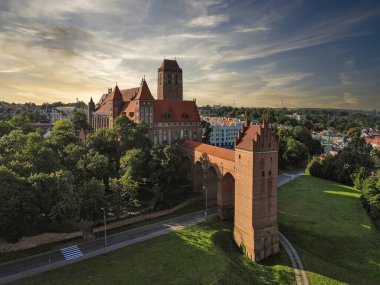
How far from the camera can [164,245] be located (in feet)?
129

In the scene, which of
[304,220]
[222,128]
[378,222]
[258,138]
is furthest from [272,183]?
[222,128]

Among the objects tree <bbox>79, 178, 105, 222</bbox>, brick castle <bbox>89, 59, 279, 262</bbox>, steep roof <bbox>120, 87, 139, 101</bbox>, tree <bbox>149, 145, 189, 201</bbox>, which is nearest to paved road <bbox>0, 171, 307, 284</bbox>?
tree <bbox>79, 178, 105, 222</bbox>

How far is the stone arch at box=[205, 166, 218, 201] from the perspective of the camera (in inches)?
2212

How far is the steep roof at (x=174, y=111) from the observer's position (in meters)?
75.6

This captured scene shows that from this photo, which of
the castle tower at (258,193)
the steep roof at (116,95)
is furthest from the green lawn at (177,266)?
the steep roof at (116,95)

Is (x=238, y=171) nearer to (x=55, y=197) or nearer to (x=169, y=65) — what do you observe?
(x=55, y=197)

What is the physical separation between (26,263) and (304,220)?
4276 cm

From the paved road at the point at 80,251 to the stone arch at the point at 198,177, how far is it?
11420 mm

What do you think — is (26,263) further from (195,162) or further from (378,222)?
(378,222)

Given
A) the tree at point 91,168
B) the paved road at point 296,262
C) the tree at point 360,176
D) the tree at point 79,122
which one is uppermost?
the tree at point 79,122

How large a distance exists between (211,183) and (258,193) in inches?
628

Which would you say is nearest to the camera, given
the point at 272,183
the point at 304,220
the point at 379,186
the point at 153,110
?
the point at 272,183

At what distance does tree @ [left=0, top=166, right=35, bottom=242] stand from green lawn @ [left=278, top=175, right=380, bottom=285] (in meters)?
35.3

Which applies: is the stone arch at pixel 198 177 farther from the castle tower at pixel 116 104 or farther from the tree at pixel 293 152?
the tree at pixel 293 152
